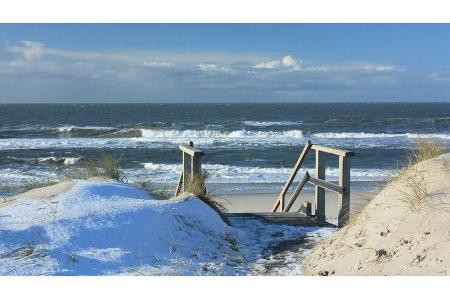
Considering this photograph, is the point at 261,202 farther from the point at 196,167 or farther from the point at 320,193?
the point at 196,167

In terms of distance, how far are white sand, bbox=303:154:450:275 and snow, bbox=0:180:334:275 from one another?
22.8 inches

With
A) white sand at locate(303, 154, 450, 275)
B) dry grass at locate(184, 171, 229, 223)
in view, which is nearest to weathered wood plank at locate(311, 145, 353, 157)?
white sand at locate(303, 154, 450, 275)

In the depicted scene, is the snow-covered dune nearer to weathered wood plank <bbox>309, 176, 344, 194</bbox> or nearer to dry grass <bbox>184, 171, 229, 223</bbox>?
dry grass <bbox>184, 171, 229, 223</bbox>

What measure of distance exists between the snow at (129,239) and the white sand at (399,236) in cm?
58

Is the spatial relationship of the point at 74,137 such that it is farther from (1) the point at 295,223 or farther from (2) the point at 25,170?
(1) the point at 295,223

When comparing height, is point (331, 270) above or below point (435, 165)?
below

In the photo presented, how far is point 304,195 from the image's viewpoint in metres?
15.2

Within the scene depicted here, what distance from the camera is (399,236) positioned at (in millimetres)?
5625

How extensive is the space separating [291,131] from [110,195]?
120 feet

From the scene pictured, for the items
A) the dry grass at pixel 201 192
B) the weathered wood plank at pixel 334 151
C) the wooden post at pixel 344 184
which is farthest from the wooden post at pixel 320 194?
the dry grass at pixel 201 192

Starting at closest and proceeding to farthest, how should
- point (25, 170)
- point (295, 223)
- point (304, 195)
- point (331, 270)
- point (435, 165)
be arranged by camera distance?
point (331, 270) → point (435, 165) → point (295, 223) → point (304, 195) → point (25, 170)

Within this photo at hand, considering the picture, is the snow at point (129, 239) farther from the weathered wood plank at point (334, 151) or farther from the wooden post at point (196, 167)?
the weathered wood plank at point (334, 151)

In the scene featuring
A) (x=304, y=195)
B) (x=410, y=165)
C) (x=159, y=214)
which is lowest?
(x=304, y=195)

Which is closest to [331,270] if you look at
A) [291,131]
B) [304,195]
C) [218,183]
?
[304,195]
